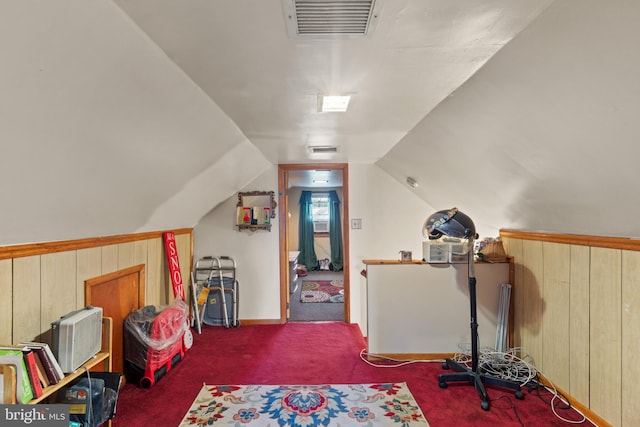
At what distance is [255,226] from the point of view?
3.76m

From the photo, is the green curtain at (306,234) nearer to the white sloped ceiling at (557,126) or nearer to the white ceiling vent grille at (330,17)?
the white sloped ceiling at (557,126)

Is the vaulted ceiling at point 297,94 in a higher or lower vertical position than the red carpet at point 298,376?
higher

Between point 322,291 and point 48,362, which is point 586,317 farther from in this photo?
point 322,291

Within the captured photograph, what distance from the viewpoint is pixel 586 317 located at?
6.54ft

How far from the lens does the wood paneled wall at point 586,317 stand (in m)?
1.72

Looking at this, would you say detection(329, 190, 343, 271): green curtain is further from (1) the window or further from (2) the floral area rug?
(2) the floral area rug

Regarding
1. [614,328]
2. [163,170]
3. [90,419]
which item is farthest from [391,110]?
[90,419]

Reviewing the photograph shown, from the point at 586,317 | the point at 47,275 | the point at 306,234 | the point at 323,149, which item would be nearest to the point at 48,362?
the point at 47,275

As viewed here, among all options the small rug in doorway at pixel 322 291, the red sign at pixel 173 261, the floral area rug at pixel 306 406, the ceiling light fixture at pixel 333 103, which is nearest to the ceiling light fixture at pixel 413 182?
the ceiling light fixture at pixel 333 103

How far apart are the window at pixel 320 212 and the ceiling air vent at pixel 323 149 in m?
4.36

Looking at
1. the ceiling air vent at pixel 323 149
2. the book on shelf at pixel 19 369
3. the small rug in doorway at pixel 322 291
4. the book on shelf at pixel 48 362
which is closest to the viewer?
the book on shelf at pixel 19 369

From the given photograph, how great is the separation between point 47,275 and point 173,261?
1451mm

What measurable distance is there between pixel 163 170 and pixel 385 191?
2548 mm

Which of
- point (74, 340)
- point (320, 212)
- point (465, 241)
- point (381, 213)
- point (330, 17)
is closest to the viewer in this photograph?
point (330, 17)
